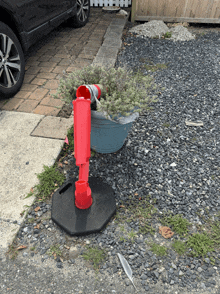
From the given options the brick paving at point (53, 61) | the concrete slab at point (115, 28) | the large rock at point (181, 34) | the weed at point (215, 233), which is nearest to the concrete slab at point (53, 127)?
the brick paving at point (53, 61)

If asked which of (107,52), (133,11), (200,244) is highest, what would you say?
(133,11)

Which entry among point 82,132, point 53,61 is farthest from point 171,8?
point 82,132

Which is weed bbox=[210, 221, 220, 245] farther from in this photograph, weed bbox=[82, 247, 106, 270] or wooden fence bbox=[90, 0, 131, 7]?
wooden fence bbox=[90, 0, 131, 7]

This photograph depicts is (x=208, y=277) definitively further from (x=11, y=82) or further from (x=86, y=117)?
(x=11, y=82)

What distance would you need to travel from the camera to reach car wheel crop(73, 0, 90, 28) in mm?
5273

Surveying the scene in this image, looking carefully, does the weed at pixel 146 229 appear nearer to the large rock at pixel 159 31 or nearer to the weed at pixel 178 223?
the weed at pixel 178 223

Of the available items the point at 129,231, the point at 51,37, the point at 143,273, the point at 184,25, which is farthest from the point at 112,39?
the point at 143,273

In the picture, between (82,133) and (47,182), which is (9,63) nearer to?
(47,182)

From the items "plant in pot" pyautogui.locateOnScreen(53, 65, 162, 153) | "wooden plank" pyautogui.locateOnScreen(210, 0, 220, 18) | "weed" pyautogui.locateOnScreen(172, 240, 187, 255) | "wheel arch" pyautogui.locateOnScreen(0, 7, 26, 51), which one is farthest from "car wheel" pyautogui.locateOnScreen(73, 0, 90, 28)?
"weed" pyautogui.locateOnScreen(172, 240, 187, 255)

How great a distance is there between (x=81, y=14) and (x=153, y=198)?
5.02 metres

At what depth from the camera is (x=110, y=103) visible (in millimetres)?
1910

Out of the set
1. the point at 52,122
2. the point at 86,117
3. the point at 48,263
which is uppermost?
the point at 86,117

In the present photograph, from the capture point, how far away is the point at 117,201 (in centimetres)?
215

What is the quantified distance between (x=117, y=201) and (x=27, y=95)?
2.19 m
